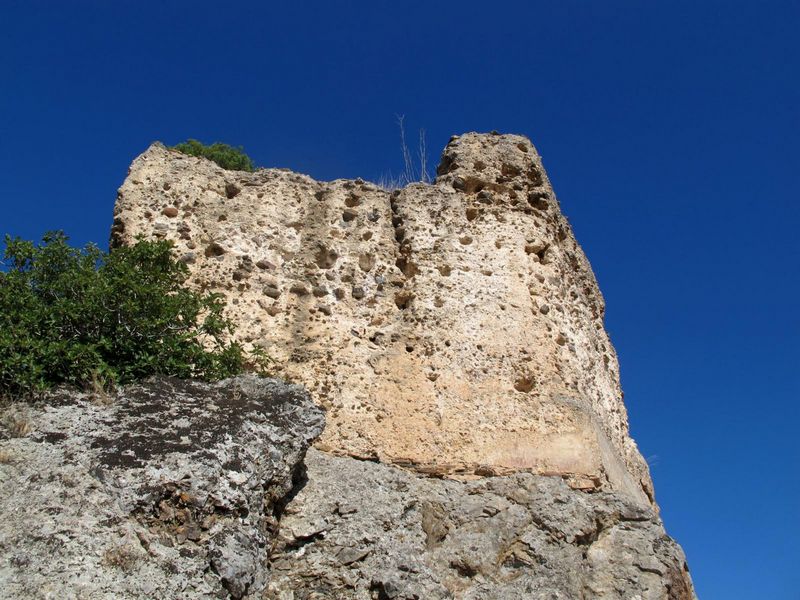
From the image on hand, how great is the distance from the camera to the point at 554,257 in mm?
10219

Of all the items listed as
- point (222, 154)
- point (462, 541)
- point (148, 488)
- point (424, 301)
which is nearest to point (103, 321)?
point (148, 488)

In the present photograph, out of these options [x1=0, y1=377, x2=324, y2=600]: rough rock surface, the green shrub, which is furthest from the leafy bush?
the green shrub

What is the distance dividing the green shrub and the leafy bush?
9.42m

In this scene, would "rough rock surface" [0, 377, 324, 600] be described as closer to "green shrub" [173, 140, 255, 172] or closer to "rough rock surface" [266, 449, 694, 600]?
"rough rock surface" [266, 449, 694, 600]

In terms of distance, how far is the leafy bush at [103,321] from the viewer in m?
7.29

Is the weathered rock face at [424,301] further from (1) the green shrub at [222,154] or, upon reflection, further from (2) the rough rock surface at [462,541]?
(1) the green shrub at [222,154]

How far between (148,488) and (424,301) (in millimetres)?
4227

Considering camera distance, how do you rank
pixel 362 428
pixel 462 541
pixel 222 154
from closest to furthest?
pixel 462 541 < pixel 362 428 < pixel 222 154

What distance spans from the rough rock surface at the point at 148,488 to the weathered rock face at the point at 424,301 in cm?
154

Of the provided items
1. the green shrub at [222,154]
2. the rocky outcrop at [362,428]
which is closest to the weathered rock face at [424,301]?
the rocky outcrop at [362,428]

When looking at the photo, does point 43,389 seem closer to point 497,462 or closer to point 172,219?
point 172,219

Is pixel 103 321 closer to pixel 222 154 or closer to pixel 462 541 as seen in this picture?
pixel 462 541

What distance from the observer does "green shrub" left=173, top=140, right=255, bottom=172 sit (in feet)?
59.1

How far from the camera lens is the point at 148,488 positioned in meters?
6.00
